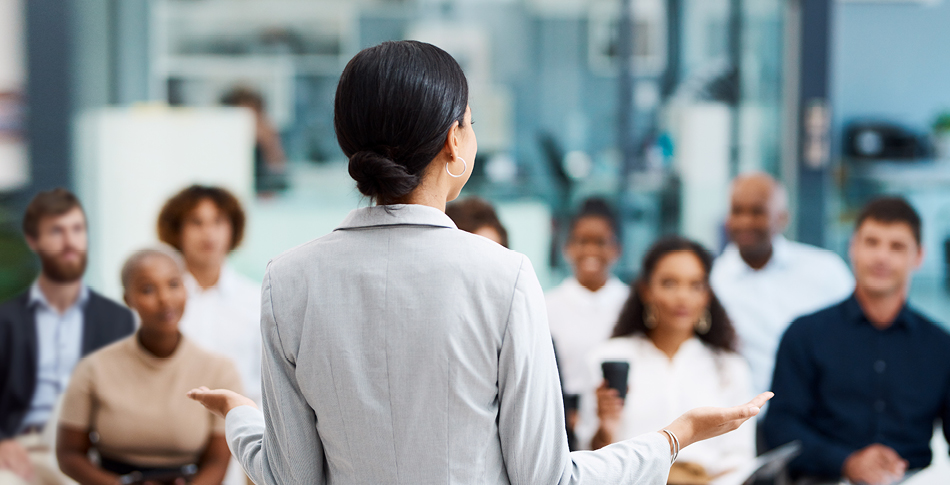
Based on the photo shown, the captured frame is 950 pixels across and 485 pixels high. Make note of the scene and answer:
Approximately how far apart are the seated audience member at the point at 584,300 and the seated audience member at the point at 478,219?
36cm

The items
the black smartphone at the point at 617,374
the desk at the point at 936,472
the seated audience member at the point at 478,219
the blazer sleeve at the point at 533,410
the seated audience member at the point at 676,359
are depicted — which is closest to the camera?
the blazer sleeve at the point at 533,410

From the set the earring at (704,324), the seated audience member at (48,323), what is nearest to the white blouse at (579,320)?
the earring at (704,324)

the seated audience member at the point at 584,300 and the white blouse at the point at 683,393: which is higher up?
the seated audience member at the point at 584,300

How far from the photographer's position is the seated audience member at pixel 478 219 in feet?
7.86

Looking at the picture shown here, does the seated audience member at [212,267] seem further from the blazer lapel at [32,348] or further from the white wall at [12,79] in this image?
the white wall at [12,79]

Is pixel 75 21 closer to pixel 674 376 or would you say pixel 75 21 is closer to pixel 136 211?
pixel 136 211

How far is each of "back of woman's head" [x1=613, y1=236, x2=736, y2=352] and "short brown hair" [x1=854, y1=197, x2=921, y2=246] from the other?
1.42ft

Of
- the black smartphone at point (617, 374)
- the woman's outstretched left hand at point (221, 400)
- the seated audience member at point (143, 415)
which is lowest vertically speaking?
the seated audience member at point (143, 415)

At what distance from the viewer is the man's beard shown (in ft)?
7.50

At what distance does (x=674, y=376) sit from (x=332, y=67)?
3329 mm

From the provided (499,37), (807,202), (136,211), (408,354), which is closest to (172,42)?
(136,211)

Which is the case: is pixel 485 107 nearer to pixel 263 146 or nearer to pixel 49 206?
pixel 263 146

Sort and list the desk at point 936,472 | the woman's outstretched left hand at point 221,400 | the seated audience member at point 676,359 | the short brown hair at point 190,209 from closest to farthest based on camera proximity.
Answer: the woman's outstretched left hand at point 221,400 → the desk at point 936,472 → the seated audience member at point 676,359 → the short brown hair at point 190,209

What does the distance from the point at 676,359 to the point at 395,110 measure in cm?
160
